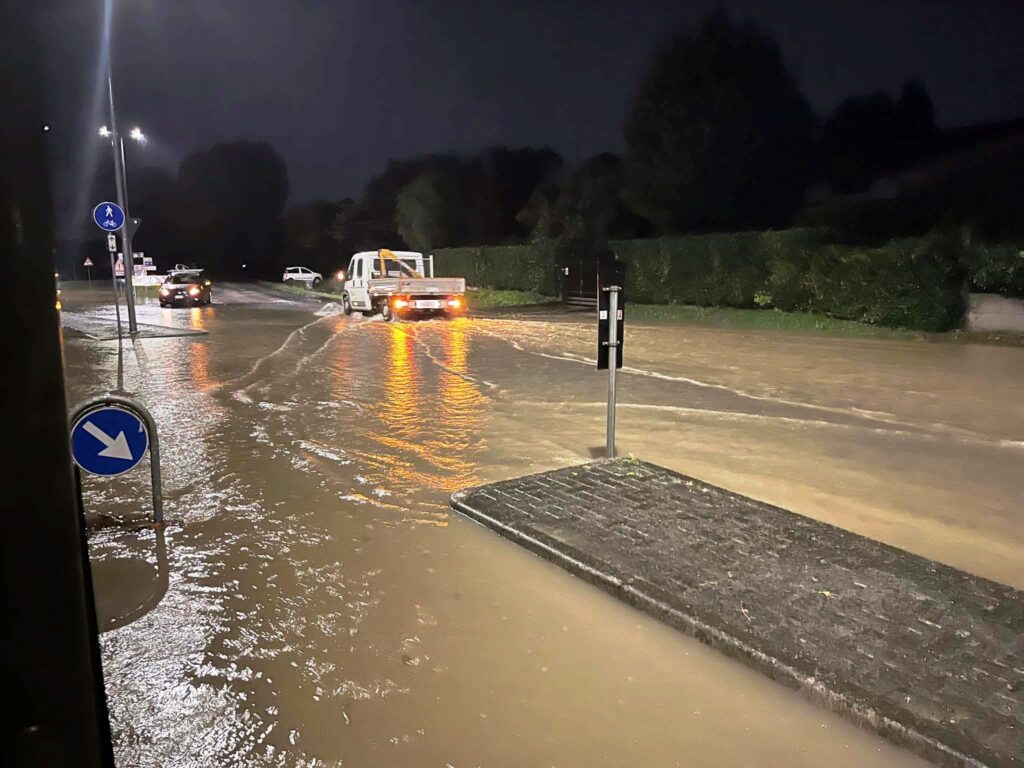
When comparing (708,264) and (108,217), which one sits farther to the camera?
(708,264)

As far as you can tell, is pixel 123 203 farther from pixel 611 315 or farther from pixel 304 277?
pixel 304 277

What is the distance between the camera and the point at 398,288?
2286cm

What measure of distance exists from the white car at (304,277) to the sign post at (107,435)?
49.3 m

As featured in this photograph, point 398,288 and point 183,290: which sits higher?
point 398,288

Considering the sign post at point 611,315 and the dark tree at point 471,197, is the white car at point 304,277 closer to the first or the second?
the dark tree at point 471,197

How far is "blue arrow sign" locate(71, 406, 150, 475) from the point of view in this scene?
4.83 meters

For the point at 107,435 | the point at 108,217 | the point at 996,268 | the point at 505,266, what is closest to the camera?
the point at 107,435

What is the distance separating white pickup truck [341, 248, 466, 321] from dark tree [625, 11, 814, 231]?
10628 millimetres

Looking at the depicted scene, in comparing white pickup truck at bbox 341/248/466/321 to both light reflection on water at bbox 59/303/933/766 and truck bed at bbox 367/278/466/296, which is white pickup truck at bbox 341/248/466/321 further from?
light reflection on water at bbox 59/303/933/766

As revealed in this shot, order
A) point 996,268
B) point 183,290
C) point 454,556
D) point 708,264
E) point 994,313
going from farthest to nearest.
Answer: point 183,290 < point 708,264 < point 994,313 < point 996,268 < point 454,556

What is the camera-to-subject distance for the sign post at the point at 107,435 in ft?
15.9

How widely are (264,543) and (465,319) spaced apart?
1935cm

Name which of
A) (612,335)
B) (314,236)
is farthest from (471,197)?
(612,335)

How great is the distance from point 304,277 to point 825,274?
43658mm
